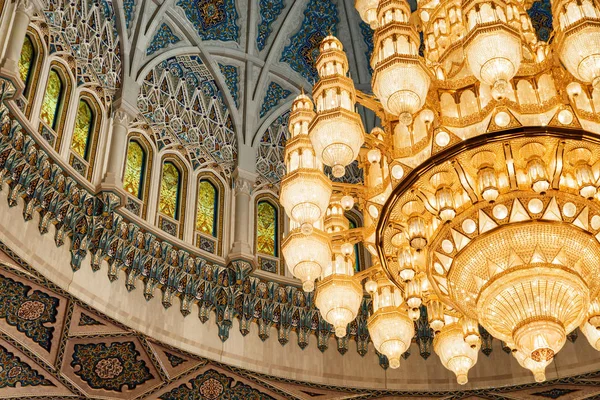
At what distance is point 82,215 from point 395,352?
4.65 m

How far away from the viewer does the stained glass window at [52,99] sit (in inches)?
427

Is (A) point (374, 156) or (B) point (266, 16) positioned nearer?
(A) point (374, 156)

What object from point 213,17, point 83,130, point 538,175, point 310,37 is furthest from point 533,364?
point 310,37

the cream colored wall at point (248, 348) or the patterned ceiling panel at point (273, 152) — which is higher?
the patterned ceiling panel at point (273, 152)

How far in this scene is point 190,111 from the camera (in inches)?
525

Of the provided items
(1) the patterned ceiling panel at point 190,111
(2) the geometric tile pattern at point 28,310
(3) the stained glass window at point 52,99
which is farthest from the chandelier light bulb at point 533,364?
(1) the patterned ceiling panel at point 190,111

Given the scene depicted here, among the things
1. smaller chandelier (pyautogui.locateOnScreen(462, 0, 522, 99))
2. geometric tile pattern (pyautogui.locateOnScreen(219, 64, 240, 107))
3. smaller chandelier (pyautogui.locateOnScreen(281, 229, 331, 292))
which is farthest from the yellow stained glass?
smaller chandelier (pyautogui.locateOnScreen(462, 0, 522, 99))

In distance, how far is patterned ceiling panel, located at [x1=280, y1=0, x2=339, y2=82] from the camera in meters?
15.0

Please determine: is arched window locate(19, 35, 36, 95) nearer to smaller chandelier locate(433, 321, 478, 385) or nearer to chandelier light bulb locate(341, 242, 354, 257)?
chandelier light bulb locate(341, 242, 354, 257)

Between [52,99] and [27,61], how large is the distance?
640 millimetres

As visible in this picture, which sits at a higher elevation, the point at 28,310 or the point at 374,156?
the point at 374,156

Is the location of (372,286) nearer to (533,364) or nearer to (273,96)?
(533,364)

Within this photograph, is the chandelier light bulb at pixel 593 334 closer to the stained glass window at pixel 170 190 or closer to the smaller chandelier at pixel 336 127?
the smaller chandelier at pixel 336 127

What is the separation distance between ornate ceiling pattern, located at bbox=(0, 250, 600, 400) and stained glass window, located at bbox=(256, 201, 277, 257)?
226cm
